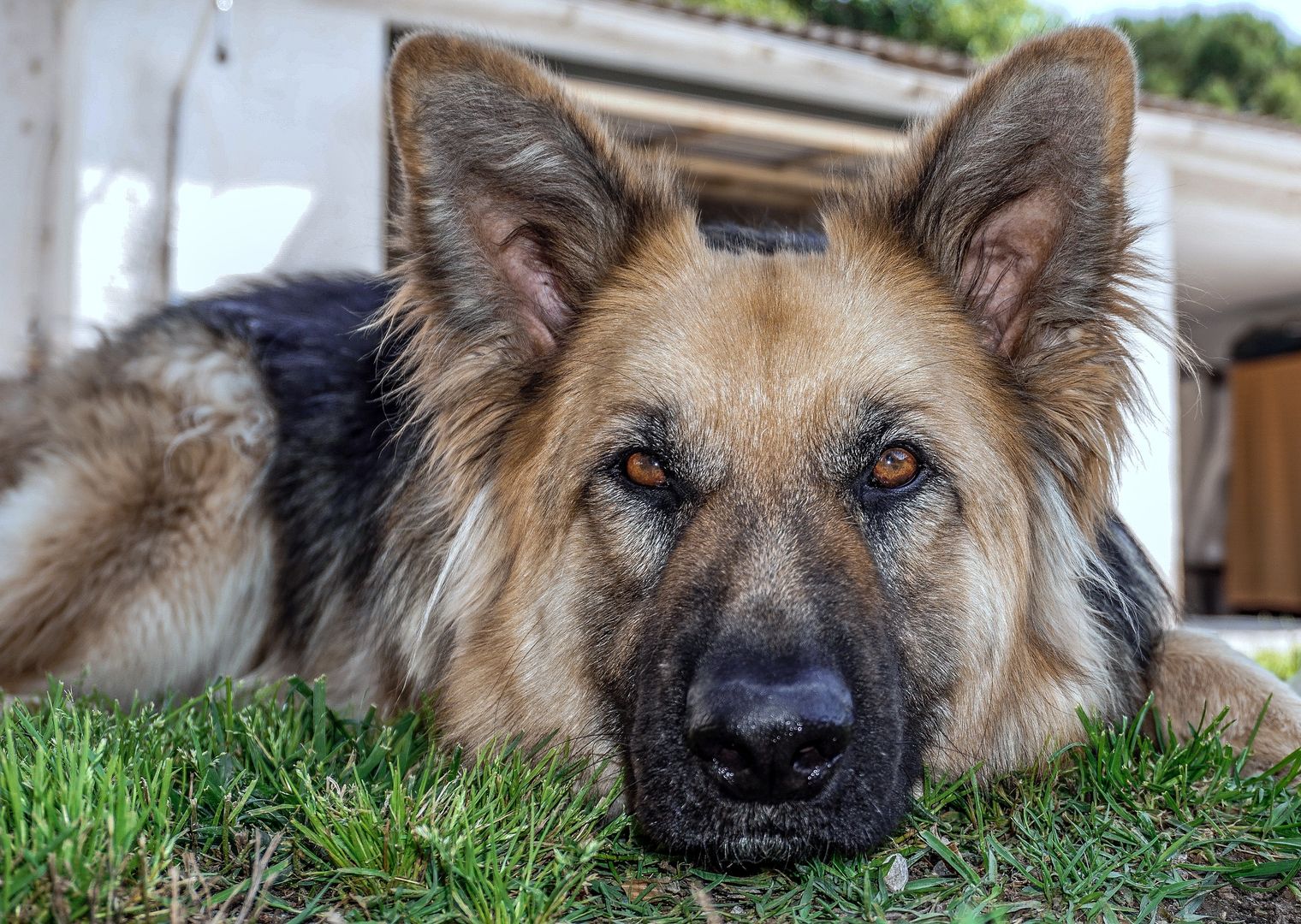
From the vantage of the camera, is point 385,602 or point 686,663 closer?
point 686,663

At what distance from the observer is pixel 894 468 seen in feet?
9.12

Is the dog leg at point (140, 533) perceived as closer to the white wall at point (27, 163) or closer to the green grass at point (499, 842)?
the green grass at point (499, 842)

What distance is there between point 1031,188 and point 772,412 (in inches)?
37.6

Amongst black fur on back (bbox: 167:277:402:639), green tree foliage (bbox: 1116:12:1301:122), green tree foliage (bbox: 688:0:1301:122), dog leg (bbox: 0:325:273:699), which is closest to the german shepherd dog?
black fur on back (bbox: 167:277:402:639)

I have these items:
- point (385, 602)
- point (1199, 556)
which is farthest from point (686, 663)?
point (1199, 556)

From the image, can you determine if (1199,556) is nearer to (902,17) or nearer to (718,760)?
(718,760)

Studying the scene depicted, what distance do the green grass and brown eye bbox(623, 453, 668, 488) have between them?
2.38ft

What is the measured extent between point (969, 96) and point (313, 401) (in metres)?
2.70

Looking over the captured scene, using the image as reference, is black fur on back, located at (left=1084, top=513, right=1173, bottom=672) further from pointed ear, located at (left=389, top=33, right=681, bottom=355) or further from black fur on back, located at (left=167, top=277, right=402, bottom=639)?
black fur on back, located at (left=167, top=277, right=402, bottom=639)

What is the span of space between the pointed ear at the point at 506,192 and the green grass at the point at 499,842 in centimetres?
123

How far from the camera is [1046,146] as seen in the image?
2809mm

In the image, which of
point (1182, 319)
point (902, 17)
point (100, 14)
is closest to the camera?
point (1182, 319)

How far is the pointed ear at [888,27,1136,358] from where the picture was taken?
2.67 meters

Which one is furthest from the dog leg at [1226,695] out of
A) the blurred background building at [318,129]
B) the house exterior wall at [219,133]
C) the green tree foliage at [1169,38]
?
the green tree foliage at [1169,38]
